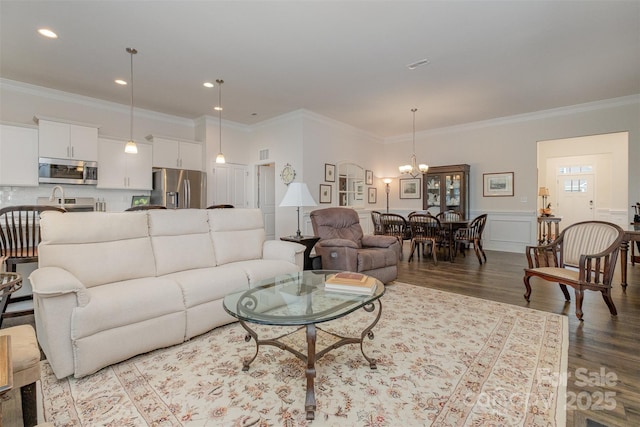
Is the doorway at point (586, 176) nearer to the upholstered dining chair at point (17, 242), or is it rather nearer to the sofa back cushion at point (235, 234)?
the sofa back cushion at point (235, 234)

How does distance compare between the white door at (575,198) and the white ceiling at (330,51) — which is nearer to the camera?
the white ceiling at (330,51)

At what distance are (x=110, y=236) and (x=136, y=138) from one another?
3888 mm

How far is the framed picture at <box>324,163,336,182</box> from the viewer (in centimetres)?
627

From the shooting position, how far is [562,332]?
2422 millimetres

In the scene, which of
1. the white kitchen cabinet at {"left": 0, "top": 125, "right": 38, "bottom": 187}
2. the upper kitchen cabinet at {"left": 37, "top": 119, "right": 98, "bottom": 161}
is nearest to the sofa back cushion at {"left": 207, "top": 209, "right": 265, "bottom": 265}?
the upper kitchen cabinet at {"left": 37, "top": 119, "right": 98, "bottom": 161}

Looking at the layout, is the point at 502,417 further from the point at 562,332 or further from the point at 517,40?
the point at 517,40

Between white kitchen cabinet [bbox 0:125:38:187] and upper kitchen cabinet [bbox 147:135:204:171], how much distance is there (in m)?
1.61

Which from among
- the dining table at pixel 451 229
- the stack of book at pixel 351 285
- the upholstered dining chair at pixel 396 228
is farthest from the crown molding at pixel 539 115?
the stack of book at pixel 351 285

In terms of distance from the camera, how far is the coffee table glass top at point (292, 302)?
1.60 metres

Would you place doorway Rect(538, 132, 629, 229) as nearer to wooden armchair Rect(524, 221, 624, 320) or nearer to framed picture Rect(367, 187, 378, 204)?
framed picture Rect(367, 187, 378, 204)

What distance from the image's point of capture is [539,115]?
5988 mm

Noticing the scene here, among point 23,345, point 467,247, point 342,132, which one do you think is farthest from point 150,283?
point 467,247

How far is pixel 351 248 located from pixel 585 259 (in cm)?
220

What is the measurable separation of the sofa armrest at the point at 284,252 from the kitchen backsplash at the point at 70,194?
362 centimetres
